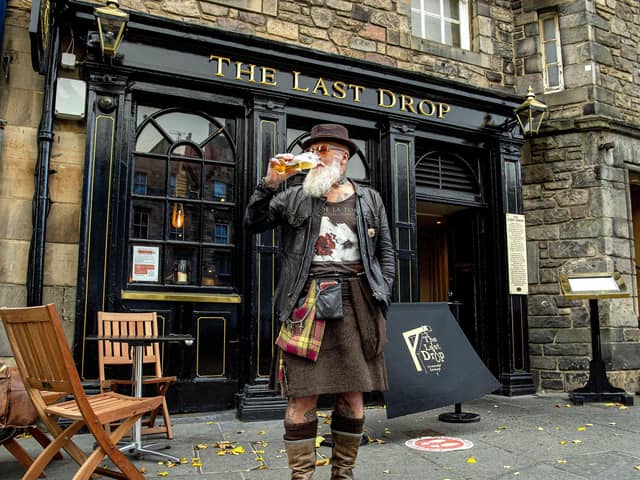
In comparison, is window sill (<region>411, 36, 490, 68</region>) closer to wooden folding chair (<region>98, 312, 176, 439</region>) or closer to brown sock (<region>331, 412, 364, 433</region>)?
wooden folding chair (<region>98, 312, 176, 439</region>)

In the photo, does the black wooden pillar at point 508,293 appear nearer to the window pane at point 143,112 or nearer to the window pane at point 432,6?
the window pane at point 432,6

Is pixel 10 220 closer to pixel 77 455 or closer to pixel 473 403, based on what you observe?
pixel 77 455

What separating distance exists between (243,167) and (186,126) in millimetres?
749

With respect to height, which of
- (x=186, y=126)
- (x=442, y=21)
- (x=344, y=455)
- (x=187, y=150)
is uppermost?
(x=442, y=21)

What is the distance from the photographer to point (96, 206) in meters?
5.41

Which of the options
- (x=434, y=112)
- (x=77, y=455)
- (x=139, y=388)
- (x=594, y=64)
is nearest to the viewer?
(x=77, y=455)

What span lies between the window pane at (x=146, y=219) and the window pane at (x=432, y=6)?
4.73 m

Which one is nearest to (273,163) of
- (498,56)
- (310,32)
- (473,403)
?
(310,32)

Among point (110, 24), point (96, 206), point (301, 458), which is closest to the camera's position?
point (301, 458)

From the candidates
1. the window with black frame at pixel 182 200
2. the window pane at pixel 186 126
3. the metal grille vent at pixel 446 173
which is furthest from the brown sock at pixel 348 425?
the metal grille vent at pixel 446 173

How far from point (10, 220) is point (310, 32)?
3.87 metres

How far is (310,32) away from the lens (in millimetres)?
6766

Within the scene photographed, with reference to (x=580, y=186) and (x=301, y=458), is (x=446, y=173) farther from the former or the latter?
(x=301, y=458)

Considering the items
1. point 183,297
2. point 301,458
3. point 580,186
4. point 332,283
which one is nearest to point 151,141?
Result: point 183,297
